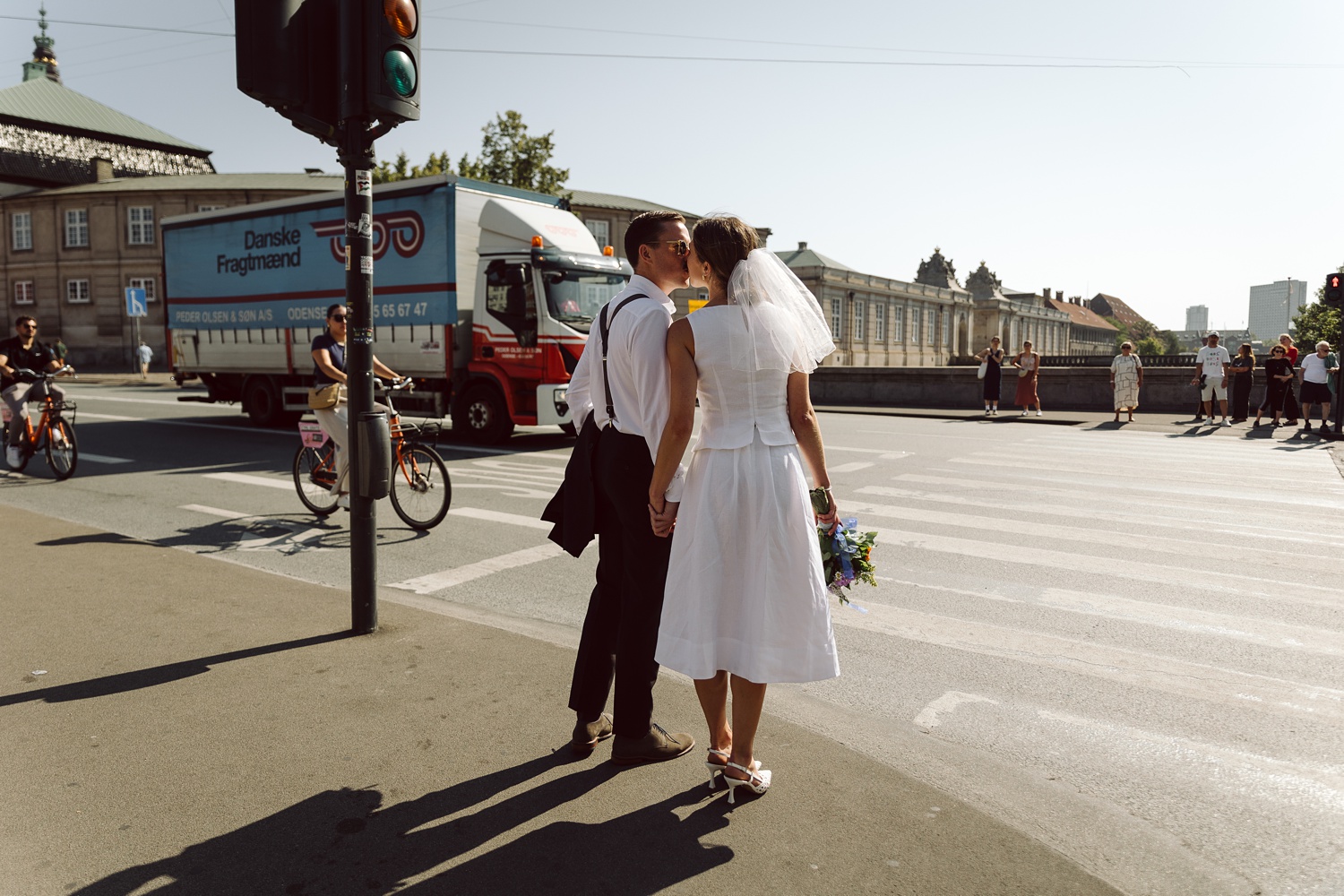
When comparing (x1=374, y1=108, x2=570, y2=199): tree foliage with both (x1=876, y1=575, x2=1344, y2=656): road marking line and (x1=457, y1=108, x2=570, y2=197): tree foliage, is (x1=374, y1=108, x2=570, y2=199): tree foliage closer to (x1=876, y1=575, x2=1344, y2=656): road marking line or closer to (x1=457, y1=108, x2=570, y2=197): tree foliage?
(x1=457, y1=108, x2=570, y2=197): tree foliage

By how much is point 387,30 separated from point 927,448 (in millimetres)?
11497

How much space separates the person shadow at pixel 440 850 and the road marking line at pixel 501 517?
4940mm

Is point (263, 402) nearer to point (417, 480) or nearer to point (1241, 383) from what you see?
point (417, 480)

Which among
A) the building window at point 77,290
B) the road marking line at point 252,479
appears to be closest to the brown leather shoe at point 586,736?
the road marking line at point 252,479

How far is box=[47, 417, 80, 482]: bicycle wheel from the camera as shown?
10875 mm

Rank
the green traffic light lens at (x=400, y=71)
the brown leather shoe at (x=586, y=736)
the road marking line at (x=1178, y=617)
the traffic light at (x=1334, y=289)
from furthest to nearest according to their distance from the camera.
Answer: the traffic light at (x=1334, y=289) → the road marking line at (x=1178, y=617) → the green traffic light lens at (x=400, y=71) → the brown leather shoe at (x=586, y=736)

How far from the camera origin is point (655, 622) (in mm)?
3344

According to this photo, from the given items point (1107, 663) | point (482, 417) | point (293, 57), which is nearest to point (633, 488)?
point (293, 57)

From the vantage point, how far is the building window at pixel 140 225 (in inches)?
2219

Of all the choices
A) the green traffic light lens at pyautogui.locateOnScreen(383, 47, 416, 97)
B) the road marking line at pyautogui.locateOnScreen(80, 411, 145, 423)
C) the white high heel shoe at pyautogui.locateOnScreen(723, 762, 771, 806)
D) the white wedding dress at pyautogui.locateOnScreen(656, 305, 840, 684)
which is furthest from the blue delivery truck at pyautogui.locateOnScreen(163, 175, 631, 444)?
the white high heel shoe at pyautogui.locateOnScreen(723, 762, 771, 806)

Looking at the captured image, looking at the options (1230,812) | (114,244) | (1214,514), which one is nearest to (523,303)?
(1214,514)

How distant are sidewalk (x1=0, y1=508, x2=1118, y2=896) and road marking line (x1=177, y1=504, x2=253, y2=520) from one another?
4.02 m

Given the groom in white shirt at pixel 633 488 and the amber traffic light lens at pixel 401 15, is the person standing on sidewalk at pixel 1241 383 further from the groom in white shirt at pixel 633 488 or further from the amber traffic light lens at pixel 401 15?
the groom in white shirt at pixel 633 488

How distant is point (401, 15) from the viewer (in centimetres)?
425
